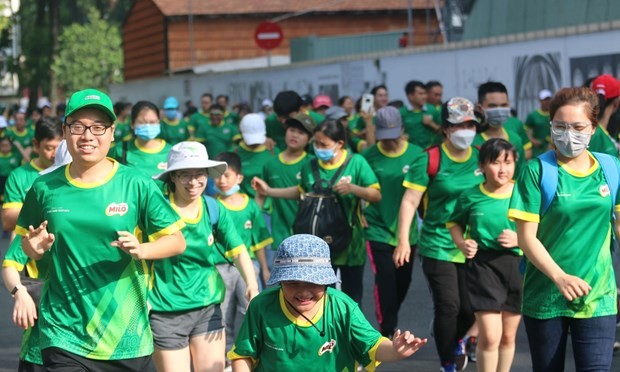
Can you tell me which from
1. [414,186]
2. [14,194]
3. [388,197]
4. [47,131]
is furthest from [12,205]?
[388,197]

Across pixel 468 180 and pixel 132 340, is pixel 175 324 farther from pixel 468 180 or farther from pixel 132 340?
pixel 468 180

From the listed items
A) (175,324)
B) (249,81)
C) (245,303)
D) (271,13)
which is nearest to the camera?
(175,324)

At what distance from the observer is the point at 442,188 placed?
30.0ft

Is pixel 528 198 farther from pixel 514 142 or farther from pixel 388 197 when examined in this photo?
pixel 514 142

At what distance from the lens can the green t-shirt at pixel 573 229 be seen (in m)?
6.44

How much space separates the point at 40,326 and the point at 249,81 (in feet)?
91.1

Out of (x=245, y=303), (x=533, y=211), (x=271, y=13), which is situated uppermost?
(x=271, y=13)

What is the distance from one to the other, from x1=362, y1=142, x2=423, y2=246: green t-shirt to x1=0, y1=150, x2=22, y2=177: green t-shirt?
40.2 ft

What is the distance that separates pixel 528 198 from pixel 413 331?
499cm

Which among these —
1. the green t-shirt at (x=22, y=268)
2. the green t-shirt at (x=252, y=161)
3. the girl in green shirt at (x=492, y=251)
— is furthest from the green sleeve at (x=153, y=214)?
the green t-shirt at (x=252, y=161)

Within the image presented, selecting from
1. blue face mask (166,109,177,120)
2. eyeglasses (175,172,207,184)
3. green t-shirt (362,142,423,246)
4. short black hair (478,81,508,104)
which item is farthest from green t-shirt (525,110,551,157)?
eyeglasses (175,172,207,184)

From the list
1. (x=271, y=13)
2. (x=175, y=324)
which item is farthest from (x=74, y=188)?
(x=271, y=13)

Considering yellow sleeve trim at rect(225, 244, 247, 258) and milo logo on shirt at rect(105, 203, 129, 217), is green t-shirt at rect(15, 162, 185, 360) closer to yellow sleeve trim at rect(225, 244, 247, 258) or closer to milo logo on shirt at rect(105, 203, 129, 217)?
milo logo on shirt at rect(105, 203, 129, 217)

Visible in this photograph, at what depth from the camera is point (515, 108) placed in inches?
773
